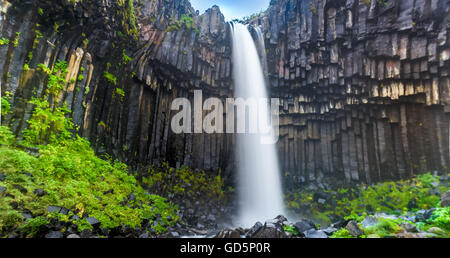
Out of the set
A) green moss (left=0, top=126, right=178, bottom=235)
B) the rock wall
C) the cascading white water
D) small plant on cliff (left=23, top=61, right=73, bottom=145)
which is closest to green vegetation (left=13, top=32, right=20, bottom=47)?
small plant on cliff (left=23, top=61, right=73, bottom=145)

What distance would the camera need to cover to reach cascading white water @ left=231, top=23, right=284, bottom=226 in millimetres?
16031

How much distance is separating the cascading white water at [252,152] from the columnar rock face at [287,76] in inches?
29.3

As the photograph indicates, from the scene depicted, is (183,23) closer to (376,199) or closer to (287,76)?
(287,76)

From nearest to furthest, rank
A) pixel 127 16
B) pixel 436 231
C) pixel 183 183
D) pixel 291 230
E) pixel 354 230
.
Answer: pixel 436 231, pixel 354 230, pixel 291 230, pixel 127 16, pixel 183 183

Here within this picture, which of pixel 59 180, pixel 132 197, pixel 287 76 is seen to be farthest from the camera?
pixel 287 76

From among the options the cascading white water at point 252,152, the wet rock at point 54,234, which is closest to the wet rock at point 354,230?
the wet rock at point 54,234

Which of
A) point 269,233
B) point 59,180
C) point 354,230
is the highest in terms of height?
point 59,180

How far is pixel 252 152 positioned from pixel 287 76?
19.9 feet

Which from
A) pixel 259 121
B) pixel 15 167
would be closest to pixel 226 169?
pixel 259 121

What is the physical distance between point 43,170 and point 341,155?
52.8ft

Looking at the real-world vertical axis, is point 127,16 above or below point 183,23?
below

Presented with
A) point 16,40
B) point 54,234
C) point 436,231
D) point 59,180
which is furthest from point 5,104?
point 436,231

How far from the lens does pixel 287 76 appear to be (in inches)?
625

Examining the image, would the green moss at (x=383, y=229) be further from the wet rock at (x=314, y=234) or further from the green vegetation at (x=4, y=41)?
the green vegetation at (x=4, y=41)
